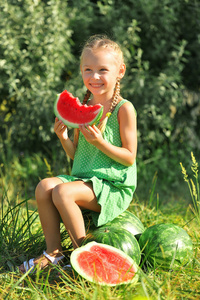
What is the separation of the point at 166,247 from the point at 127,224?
423 mm

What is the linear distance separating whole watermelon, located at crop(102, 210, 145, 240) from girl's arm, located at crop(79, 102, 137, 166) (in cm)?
47

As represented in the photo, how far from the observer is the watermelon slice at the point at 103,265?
2652mm

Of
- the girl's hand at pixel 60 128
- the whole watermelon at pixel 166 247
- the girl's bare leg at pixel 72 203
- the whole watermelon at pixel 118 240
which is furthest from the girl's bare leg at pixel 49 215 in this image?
the whole watermelon at pixel 166 247

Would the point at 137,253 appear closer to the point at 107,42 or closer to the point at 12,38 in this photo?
the point at 107,42

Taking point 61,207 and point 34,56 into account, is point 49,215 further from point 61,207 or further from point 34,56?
point 34,56

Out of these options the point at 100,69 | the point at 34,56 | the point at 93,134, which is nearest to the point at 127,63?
the point at 34,56

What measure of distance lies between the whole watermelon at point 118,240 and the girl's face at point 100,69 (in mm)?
1147

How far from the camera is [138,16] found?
252 inches

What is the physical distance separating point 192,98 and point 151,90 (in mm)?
1179

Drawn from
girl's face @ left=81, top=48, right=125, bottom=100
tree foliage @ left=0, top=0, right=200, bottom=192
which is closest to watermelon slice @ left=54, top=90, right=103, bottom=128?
girl's face @ left=81, top=48, right=125, bottom=100

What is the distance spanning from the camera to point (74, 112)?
346cm

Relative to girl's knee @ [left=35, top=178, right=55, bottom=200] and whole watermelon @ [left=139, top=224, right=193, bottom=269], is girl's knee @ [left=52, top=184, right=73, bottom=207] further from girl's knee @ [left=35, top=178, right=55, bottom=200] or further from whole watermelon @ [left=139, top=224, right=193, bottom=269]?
whole watermelon @ [left=139, top=224, right=193, bottom=269]

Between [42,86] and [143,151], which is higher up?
[42,86]

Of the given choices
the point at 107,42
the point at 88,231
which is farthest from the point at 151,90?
the point at 88,231
